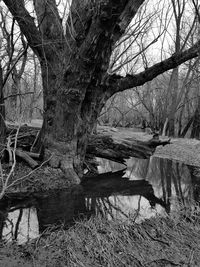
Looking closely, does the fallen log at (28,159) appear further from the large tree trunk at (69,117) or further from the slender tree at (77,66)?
the slender tree at (77,66)

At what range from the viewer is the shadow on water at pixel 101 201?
15.8 ft

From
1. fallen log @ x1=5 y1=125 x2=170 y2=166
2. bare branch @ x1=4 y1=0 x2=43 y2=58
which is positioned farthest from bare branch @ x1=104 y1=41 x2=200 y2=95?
fallen log @ x1=5 y1=125 x2=170 y2=166

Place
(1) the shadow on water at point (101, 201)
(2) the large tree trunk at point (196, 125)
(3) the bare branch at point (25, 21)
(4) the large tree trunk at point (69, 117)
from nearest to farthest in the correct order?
(1) the shadow on water at point (101, 201), (3) the bare branch at point (25, 21), (4) the large tree trunk at point (69, 117), (2) the large tree trunk at point (196, 125)

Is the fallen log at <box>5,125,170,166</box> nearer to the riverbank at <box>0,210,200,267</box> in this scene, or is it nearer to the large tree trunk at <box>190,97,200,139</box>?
the riverbank at <box>0,210,200,267</box>

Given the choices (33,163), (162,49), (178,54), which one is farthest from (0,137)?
A: (162,49)

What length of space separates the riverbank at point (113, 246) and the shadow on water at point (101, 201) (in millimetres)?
462

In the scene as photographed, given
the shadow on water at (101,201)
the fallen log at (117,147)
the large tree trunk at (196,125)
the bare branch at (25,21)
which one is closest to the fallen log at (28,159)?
the shadow on water at (101,201)

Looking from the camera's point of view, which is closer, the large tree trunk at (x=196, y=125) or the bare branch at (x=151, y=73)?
the bare branch at (x=151, y=73)

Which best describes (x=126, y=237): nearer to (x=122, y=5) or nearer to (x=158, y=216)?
(x=158, y=216)

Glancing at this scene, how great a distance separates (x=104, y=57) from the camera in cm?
609

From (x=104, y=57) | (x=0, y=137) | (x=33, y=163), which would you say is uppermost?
(x=104, y=57)

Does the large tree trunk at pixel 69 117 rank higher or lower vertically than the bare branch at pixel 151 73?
lower

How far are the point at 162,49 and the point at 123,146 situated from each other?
12362 millimetres

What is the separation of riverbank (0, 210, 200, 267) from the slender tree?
272 centimetres
